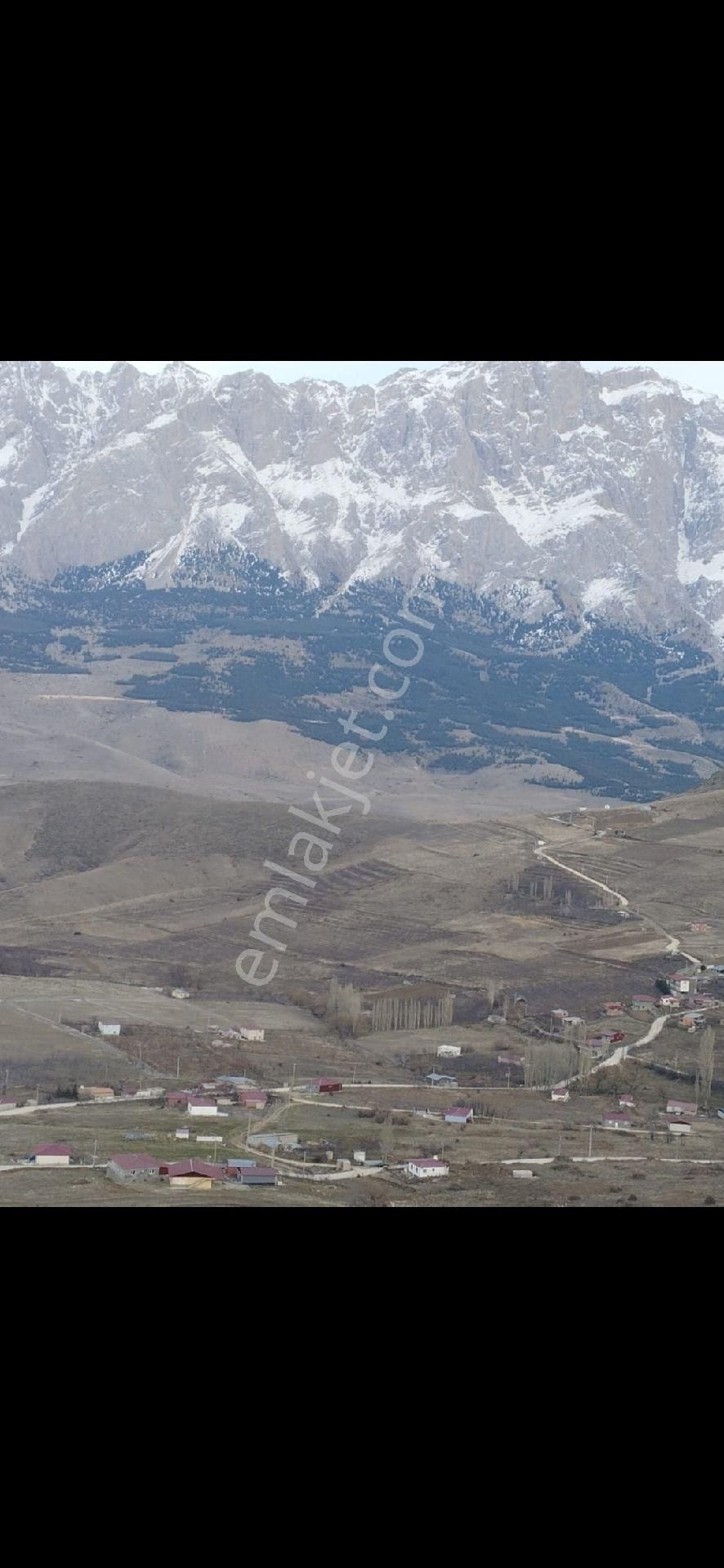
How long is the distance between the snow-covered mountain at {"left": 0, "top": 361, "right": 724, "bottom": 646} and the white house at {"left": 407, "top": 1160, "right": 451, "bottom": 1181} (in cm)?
9461

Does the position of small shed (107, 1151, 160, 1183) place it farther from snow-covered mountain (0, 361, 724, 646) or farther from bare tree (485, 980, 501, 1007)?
snow-covered mountain (0, 361, 724, 646)

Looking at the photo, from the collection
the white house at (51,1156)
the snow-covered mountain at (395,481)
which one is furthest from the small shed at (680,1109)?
the snow-covered mountain at (395,481)

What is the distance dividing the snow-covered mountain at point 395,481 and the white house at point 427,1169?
94.6 meters

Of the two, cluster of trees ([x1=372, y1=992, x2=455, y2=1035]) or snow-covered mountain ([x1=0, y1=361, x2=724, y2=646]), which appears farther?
snow-covered mountain ([x1=0, y1=361, x2=724, y2=646])

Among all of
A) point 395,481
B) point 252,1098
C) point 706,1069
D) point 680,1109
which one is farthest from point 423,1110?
point 395,481

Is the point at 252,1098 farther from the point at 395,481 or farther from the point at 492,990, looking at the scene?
the point at 395,481

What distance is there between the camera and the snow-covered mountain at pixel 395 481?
114 metres

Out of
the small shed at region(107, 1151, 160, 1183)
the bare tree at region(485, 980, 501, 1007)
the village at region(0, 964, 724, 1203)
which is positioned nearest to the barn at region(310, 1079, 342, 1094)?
the village at region(0, 964, 724, 1203)

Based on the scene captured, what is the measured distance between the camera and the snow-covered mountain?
375 feet

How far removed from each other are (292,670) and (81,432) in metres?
42.5

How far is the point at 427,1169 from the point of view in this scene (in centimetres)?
1658

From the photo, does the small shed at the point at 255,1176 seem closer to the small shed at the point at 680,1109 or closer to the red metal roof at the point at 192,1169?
the red metal roof at the point at 192,1169

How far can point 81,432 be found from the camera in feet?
409
